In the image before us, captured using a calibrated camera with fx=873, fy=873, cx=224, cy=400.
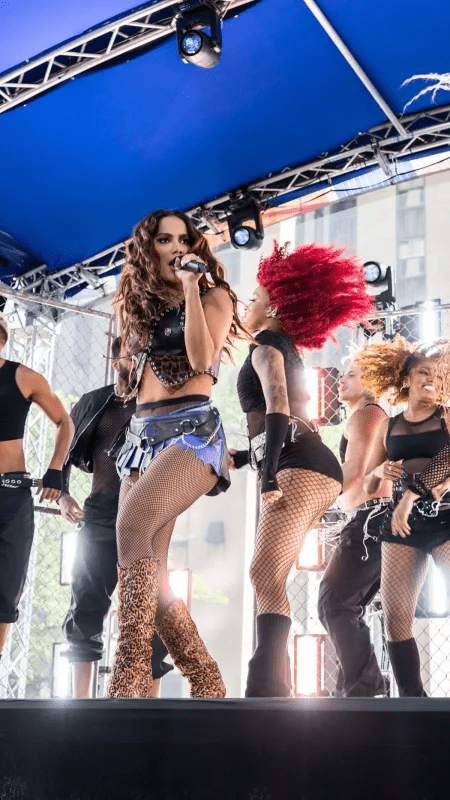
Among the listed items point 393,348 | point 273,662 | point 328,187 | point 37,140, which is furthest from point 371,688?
point 37,140

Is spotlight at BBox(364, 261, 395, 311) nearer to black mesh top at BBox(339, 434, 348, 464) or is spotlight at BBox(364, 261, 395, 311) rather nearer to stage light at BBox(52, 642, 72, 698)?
black mesh top at BBox(339, 434, 348, 464)

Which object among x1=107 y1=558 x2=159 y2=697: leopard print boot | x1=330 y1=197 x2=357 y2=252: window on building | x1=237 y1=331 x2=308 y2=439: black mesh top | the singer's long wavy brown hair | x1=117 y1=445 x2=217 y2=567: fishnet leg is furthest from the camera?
x1=330 y1=197 x2=357 y2=252: window on building

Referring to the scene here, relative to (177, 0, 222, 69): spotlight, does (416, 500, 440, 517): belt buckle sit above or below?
below

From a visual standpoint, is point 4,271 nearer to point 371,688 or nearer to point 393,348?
point 393,348

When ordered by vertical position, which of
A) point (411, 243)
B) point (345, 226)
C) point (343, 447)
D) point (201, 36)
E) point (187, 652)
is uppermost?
point (411, 243)

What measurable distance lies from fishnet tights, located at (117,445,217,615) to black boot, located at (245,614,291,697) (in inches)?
26.9

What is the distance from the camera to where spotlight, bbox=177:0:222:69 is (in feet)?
15.4

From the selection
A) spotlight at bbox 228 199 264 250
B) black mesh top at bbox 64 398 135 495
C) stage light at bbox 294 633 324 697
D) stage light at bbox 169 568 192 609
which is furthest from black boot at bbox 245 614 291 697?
stage light at bbox 169 568 192 609

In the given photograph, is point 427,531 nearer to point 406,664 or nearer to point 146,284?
point 406,664

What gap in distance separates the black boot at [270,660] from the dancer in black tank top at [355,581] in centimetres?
113

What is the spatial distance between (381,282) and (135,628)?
484 cm

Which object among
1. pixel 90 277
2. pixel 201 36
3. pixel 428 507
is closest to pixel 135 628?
pixel 428 507

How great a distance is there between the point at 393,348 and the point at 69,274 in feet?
10.2

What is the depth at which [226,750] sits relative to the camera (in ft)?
3.87
